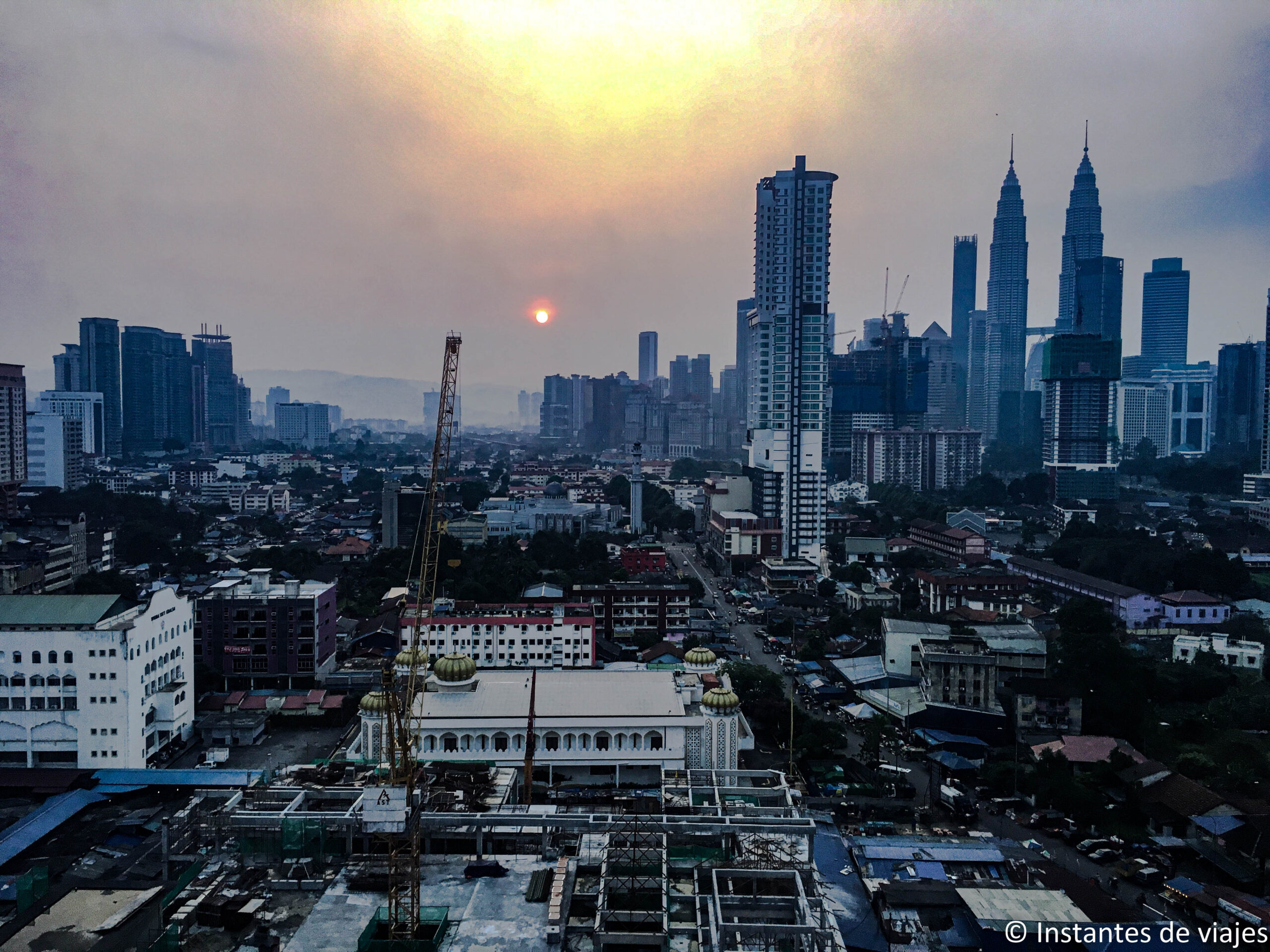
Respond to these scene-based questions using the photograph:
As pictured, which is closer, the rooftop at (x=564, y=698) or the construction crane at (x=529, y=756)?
the construction crane at (x=529, y=756)

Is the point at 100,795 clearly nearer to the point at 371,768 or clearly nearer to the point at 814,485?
the point at 371,768

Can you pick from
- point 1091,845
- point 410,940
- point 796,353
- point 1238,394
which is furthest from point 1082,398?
point 410,940

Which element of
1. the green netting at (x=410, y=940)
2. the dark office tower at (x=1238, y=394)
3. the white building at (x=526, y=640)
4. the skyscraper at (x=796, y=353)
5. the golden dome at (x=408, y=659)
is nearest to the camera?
the green netting at (x=410, y=940)

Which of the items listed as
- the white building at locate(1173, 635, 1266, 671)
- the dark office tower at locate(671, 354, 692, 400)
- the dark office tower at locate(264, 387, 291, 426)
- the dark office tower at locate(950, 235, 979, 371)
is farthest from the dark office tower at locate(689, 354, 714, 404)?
the white building at locate(1173, 635, 1266, 671)

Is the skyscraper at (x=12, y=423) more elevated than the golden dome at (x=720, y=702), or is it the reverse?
the skyscraper at (x=12, y=423)

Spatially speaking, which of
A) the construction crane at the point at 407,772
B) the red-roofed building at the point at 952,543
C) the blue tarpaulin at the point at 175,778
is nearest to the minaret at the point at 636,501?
the red-roofed building at the point at 952,543

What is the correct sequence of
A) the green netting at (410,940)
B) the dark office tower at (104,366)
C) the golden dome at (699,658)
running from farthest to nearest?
the dark office tower at (104,366), the golden dome at (699,658), the green netting at (410,940)

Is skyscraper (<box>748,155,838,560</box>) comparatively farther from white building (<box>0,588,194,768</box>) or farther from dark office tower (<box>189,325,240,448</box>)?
dark office tower (<box>189,325,240,448</box>)

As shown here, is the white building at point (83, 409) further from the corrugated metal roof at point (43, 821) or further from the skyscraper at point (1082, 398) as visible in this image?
the skyscraper at point (1082, 398)
